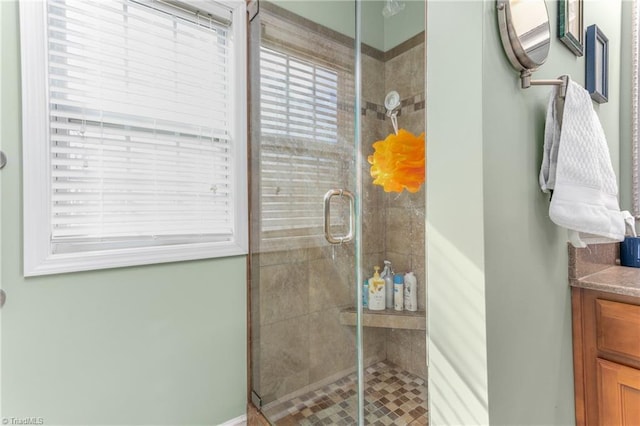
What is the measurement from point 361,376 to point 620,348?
89 centimetres

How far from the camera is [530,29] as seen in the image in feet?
2.61

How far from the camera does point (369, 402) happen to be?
4.10ft

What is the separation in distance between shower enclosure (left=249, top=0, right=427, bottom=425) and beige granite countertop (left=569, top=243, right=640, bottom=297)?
1.72 ft

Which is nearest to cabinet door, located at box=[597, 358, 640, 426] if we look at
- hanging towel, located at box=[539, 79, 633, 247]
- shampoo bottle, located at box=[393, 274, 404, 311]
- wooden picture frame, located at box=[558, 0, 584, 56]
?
hanging towel, located at box=[539, 79, 633, 247]

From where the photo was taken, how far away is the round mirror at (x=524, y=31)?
0.76m

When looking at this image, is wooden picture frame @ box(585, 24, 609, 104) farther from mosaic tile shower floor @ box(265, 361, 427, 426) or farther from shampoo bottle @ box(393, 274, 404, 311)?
mosaic tile shower floor @ box(265, 361, 427, 426)

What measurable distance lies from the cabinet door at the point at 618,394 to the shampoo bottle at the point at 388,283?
74cm

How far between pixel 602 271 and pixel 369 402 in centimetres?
110

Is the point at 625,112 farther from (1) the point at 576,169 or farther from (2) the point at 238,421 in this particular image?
(2) the point at 238,421

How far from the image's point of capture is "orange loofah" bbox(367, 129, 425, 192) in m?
1.12

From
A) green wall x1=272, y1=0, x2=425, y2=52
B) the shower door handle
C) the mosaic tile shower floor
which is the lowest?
the mosaic tile shower floor

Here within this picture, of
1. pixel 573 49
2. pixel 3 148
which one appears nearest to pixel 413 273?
pixel 573 49

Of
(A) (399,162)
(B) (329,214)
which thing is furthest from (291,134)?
(A) (399,162)

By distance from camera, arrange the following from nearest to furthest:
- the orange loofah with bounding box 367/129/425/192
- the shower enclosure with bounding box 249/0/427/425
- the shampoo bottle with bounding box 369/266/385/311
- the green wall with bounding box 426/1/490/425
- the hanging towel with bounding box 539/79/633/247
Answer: the green wall with bounding box 426/1/490/425, the hanging towel with bounding box 539/79/633/247, the orange loofah with bounding box 367/129/425/192, the shower enclosure with bounding box 249/0/427/425, the shampoo bottle with bounding box 369/266/385/311
